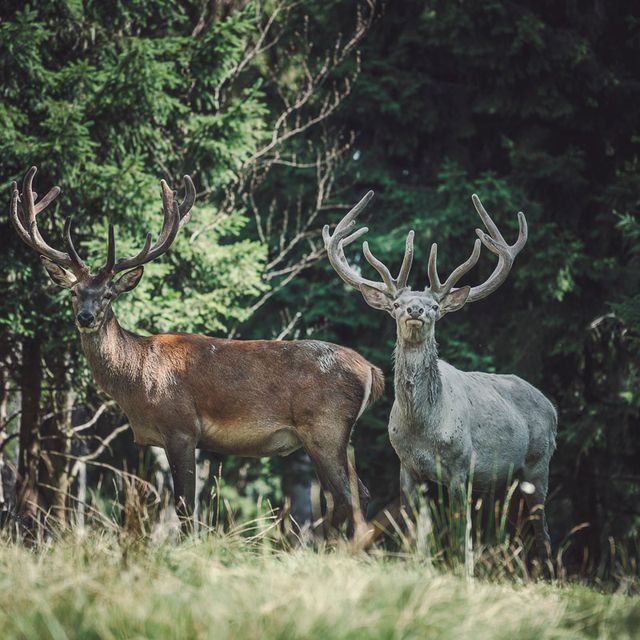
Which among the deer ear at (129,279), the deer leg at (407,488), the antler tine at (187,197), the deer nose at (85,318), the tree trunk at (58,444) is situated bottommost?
the tree trunk at (58,444)

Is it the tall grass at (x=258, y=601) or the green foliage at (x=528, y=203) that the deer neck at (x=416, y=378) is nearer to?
the tall grass at (x=258, y=601)

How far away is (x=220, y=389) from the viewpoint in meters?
7.31

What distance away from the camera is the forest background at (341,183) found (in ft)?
31.2

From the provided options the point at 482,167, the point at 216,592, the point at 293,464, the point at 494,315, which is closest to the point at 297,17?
the point at 482,167

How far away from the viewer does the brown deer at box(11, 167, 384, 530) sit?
7.18 meters

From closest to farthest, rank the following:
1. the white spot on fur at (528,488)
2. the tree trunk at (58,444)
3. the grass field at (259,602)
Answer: the grass field at (259,602) < the white spot on fur at (528,488) < the tree trunk at (58,444)

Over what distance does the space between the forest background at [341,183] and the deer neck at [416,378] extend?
2.94 meters

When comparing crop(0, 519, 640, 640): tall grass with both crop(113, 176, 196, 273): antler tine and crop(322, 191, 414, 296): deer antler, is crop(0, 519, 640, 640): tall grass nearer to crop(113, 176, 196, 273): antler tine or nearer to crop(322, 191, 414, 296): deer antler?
crop(322, 191, 414, 296): deer antler

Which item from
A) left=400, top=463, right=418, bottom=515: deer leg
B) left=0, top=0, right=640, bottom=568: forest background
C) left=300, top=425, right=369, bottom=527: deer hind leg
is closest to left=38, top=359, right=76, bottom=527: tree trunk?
left=0, top=0, right=640, bottom=568: forest background

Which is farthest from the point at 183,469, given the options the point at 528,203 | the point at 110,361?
the point at 528,203

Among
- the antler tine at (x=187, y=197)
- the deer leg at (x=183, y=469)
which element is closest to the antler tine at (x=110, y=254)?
the antler tine at (x=187, y=197)

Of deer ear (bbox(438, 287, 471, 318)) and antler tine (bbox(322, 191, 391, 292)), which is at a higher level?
antler tine (bbox(322, 191, 391, 292))

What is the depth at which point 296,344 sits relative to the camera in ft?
24.7

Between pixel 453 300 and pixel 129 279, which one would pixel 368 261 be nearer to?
pixel 453 300
